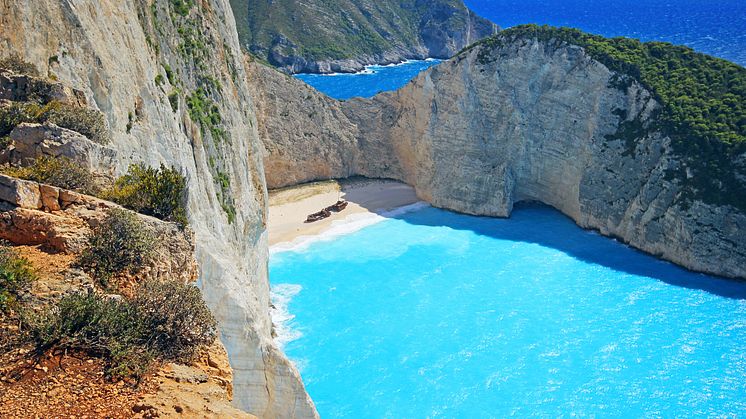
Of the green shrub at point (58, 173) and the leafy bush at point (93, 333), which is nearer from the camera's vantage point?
the leafy bush at point (93, 333)

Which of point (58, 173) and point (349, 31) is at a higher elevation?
point (349, 31)

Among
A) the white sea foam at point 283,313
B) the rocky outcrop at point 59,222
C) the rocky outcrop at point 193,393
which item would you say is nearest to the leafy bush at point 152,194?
the rocky outcrop at point 59,222

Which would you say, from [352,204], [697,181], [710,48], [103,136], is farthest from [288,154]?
[710,48]

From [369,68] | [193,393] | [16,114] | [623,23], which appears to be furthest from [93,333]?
[623,23]

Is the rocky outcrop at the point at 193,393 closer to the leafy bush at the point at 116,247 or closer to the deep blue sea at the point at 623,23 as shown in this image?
the leafy bush at the point at 116,247

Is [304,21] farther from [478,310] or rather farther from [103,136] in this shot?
[103,136]

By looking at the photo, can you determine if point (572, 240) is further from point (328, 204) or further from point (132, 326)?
point (132, 326)
